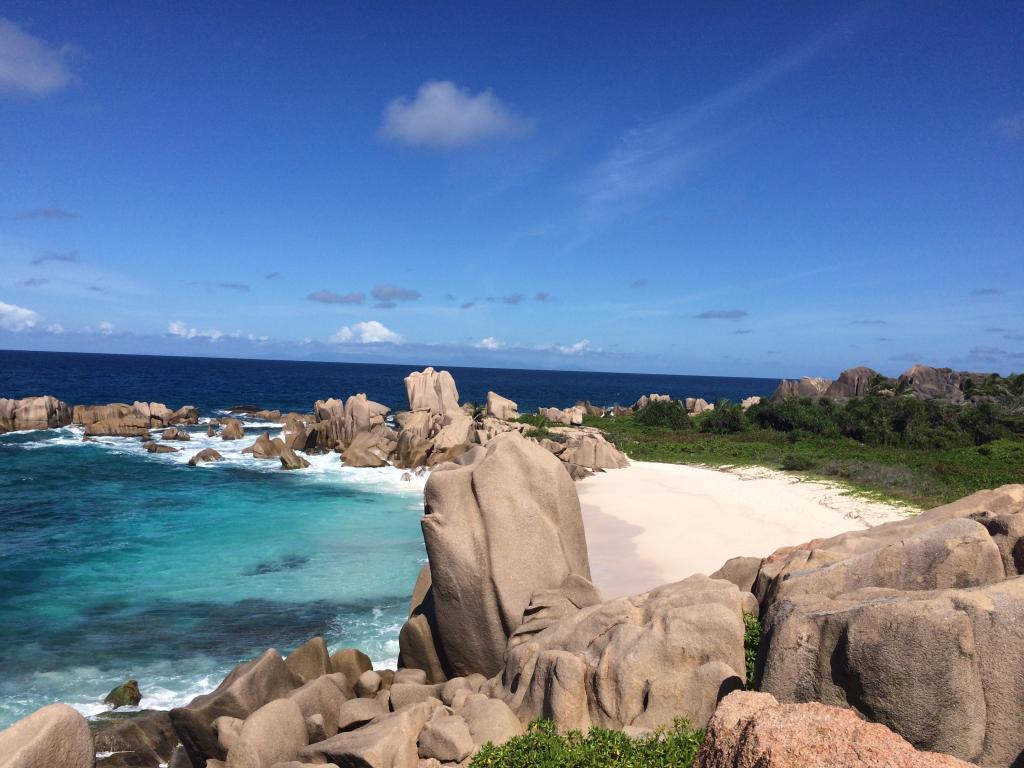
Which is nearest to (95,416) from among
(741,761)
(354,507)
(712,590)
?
(354,507)

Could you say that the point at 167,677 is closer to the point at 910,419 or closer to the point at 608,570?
the point at 608,570

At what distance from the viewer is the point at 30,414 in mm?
59562

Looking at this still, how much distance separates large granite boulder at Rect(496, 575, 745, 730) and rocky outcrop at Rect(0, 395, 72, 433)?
Answer: 2564 inches

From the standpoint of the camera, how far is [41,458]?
1781 inches

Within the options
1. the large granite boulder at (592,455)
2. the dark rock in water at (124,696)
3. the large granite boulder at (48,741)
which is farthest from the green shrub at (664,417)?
the large granite boulder at (48,741)

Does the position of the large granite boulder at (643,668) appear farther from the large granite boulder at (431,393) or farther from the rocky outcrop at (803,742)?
the large granite boulder at (431,393)

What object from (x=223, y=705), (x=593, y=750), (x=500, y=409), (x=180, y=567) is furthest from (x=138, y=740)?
(x=500, y=409)

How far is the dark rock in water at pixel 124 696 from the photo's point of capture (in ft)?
46.3

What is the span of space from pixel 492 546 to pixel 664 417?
46.2m

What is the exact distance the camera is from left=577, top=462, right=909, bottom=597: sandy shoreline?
21359 millimetres

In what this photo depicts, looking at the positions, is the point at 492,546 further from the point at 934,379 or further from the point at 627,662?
the point at 934,379

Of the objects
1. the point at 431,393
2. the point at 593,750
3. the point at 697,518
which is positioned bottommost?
the point at 697,518

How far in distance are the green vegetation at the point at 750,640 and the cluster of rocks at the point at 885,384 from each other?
62468 mm

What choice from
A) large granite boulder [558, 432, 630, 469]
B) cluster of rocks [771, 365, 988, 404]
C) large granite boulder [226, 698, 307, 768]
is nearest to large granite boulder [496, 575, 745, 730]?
large granite boulder [226, 698, 307, 768]
